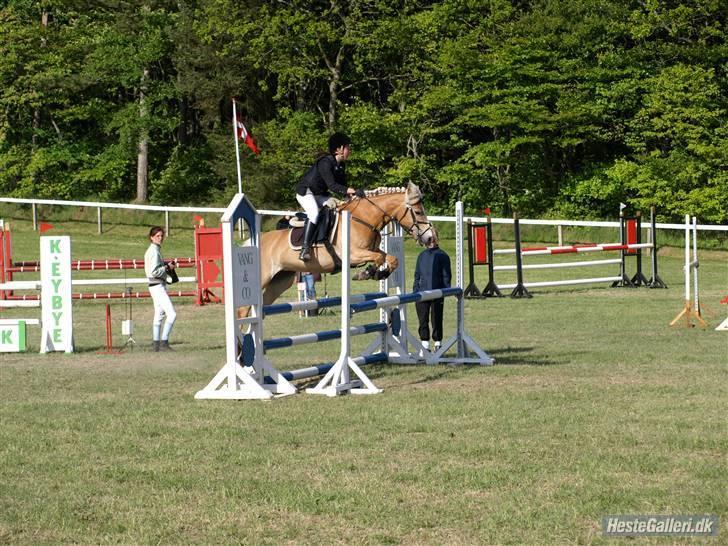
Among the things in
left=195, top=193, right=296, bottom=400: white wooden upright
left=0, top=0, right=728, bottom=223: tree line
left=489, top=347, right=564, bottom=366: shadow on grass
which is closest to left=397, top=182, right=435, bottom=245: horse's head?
left=489, top=347, right=564, bottom=366: shadow on grass

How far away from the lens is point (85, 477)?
27.0 feet

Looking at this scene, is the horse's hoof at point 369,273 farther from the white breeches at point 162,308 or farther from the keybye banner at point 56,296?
the keybye banner at point 56,296

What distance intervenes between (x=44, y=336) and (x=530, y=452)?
10.3 m

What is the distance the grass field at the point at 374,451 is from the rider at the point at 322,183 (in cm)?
178

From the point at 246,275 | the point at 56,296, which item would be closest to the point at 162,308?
the point at 56,296

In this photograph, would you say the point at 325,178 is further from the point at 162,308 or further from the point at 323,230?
the point at 162,308

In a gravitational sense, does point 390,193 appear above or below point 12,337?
above

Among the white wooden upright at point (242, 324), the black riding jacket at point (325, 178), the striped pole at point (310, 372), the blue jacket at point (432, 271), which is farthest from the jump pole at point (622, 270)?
the white wooden upright at point (242, 324)

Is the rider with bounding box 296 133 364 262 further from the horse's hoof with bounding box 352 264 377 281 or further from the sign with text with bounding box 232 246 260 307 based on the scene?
the sign with text with bounding box 232 246 260 307

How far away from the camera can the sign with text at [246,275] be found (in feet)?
39.5

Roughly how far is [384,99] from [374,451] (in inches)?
1713

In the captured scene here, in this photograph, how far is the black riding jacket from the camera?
13984mm

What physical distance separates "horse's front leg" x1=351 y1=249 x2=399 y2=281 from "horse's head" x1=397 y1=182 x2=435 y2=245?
432mm

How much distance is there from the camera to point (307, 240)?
14500 mm
